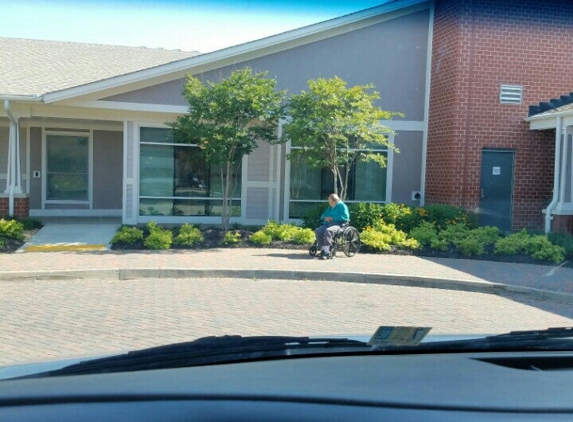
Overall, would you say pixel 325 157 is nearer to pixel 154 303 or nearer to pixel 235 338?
pixel 154 303

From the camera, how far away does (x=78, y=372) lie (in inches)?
97.2

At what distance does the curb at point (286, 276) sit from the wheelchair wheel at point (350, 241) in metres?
2.18

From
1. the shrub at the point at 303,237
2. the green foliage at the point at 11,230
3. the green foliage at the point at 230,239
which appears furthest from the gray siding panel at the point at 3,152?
the shrub at the point at 303,237

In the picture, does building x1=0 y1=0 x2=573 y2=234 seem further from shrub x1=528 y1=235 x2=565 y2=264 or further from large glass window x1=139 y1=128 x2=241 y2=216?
shrub x1=528 y1=235 x2=565 y2=264

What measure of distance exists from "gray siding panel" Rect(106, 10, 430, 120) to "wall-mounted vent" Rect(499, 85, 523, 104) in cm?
210

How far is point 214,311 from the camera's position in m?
9.09


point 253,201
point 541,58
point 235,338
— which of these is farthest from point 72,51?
point 235,338

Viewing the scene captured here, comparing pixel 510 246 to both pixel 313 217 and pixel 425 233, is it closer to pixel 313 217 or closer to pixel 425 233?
pixel 425 233

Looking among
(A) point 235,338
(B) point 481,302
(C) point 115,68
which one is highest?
(C) point 115,68

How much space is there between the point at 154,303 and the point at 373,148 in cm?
1042

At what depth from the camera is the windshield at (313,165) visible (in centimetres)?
1209

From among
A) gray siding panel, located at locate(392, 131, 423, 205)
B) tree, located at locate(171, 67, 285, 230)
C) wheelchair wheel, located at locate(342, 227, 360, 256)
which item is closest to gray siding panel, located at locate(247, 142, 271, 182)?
tree, located at locate(171, 67, 285, 230)

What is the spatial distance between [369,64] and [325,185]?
11.3 ft

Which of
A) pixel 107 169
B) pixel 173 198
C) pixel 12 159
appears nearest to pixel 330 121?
pixel 173 198
